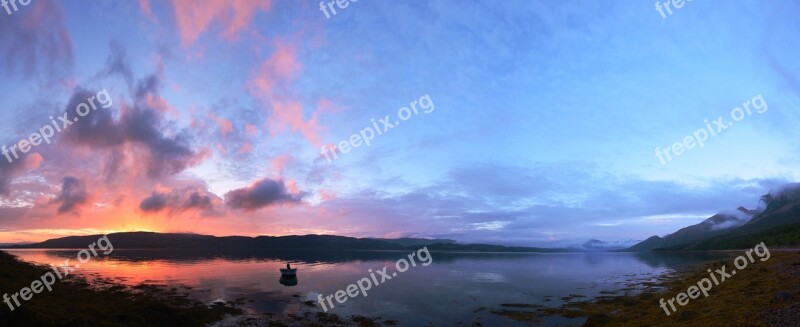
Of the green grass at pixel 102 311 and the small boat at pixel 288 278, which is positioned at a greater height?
the small boat at pixel 288 278

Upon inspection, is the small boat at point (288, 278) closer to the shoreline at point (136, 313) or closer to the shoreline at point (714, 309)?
the shoreline at point (136, 313)

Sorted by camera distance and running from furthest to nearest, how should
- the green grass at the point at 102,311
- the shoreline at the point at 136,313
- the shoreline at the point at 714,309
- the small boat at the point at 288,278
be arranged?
the small boat at the point at 288,278 < the shoreline at the point at 714,309 < the shoreline at the point at 136,313 < the green grass at the point at 102,311

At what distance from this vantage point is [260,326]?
3716 centimetres

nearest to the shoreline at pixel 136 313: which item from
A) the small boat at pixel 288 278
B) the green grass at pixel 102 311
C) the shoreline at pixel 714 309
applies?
the green grass at pixel 102 311

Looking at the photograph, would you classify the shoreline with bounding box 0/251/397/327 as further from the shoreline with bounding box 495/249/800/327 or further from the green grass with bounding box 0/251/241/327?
the shoreline with bounding box 495/249/800/327

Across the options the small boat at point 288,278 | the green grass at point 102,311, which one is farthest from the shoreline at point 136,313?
the small boat at point 288,278

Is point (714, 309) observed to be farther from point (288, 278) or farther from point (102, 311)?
point (288, 278)

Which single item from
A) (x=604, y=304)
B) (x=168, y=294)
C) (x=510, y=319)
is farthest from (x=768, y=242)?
(x=168, y=294)

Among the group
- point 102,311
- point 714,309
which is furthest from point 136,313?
point 714,309

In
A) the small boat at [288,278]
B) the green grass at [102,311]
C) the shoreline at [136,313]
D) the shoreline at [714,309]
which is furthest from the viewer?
the small boat at [288,278]

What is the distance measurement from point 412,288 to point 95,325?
48194mm

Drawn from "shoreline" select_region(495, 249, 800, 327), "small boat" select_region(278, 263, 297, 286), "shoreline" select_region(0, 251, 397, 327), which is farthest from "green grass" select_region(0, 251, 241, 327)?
"shoreline" select_region(495, 249, 800, 327)

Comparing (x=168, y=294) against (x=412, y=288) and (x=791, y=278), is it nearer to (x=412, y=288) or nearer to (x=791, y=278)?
(x=412, y=288)

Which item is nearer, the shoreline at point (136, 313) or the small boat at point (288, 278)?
the shoreline at point (136, 313)
